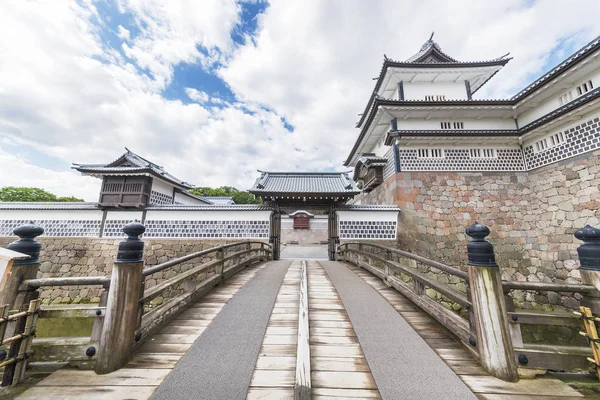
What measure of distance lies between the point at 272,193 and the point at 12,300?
8561 millimetres

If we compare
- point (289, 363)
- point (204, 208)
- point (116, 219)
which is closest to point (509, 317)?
point (289, 363)

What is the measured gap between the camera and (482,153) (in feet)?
35.4

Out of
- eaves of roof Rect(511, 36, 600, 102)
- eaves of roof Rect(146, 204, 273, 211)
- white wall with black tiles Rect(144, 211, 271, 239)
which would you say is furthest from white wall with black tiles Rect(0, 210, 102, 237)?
eaves of roof Rect(511, 36, 600, 102)

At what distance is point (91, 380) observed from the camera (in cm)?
199

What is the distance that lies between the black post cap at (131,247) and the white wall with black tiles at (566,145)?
44.1 feet

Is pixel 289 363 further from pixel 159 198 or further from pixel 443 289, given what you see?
pixel 159 198

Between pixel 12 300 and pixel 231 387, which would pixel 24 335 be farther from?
pixel 231 387

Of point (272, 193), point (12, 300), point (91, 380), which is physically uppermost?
point (272, 193)

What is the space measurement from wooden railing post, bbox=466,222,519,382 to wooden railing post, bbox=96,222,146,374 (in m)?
3.53

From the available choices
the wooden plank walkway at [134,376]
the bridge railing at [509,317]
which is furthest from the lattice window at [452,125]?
the wooden plank walkway at [134,376]

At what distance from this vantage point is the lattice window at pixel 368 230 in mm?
10742

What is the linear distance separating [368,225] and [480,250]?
28.6ft

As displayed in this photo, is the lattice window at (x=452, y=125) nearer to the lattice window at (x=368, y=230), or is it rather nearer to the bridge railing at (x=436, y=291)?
the lattice window at (x=368, y=230)

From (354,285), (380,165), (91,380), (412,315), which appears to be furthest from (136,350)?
(380,165)
